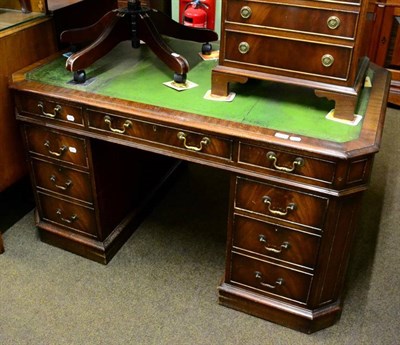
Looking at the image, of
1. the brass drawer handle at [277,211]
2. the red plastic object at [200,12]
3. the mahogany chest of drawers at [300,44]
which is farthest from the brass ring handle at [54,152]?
the red plastic object at [200,12]

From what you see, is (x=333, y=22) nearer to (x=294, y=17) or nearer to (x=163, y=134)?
(x=294, y=17)

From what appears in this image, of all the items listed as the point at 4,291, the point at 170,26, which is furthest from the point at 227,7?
the point at 4,291

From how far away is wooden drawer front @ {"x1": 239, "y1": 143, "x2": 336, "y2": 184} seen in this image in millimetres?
1359

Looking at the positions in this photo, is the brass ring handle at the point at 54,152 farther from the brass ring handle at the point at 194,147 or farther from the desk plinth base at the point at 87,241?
the brass ring handle at the point at 194,147

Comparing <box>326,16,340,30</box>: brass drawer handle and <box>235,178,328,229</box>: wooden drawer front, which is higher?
<box>326,16,340,30</box>: brass drawer handle

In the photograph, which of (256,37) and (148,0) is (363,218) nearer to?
(256,37)

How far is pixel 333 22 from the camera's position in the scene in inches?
53.1

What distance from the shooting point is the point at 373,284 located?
1.90m

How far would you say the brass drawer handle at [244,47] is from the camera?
1.49 metres

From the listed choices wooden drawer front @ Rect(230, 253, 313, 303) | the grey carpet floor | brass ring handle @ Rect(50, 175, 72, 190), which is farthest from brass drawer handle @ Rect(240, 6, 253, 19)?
the grey carpet floor

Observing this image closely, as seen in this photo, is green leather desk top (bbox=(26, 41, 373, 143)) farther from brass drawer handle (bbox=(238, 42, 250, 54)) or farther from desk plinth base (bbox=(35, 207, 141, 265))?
desk plinth base (bbox=(35, 207, 141, 265))

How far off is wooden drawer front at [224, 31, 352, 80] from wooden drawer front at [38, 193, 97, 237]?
817 millimetres

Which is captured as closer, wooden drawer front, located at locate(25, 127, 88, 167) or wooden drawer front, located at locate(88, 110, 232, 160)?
wooden drawer front, located at locate(88, 110, 232, 160)

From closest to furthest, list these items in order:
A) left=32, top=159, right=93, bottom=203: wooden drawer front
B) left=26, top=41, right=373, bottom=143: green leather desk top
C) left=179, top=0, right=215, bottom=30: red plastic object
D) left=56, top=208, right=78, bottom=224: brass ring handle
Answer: left=26, top=41, right=373, bottom=143: green leather desk top
left=32, top=159, right=93, bottom=203: wooden drawer front
left=56, top=208, right=78, bottom=224: brass ring handle
left=179, top=0, right=215, bottom=30: red plastic object
